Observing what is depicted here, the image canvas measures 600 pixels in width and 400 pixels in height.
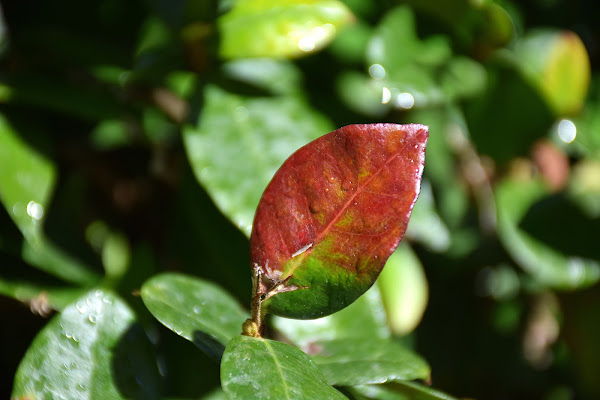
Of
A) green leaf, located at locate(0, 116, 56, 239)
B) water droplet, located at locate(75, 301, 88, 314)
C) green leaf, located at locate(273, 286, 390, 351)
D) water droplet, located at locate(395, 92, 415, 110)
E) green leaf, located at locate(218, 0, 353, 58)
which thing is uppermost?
green leaf, located at locate(218, 0, 353, 58)

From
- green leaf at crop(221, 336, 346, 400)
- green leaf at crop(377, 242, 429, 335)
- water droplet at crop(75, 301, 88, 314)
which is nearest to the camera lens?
green leaf at crop(221, 336, 346, 400)


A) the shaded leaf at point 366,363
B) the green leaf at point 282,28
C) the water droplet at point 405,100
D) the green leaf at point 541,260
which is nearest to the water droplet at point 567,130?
the green leaf at point 541,260

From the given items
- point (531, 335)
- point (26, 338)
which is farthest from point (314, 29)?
point (531, 335)

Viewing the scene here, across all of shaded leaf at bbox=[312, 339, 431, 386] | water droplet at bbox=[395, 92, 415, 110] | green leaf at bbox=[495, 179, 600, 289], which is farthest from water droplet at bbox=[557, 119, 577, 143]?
shaded leaf at bbox=[312, 339, 431, 386]

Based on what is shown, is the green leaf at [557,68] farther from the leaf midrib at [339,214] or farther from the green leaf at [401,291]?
the leaf midrib at [339,214]

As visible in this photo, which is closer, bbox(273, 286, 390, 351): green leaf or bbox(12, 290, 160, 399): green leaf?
bbox(12, 290, 160, 399): green leaf

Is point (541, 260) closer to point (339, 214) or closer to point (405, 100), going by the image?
point (405, 100)

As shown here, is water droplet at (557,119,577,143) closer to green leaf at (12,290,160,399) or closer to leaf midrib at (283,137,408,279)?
leaf midrib at (283,137,408,279)
